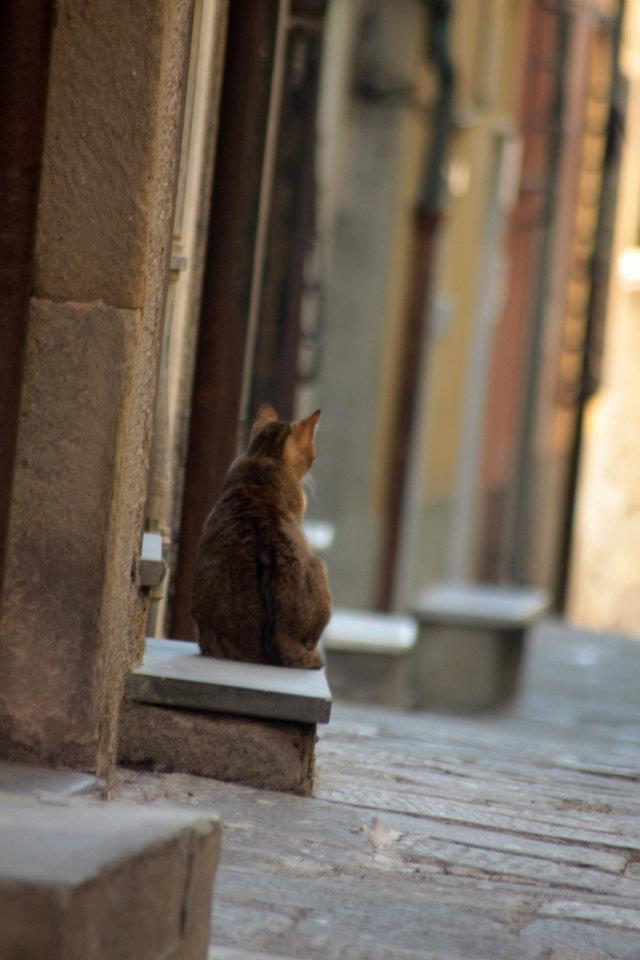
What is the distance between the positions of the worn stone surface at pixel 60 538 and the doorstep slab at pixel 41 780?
45mm

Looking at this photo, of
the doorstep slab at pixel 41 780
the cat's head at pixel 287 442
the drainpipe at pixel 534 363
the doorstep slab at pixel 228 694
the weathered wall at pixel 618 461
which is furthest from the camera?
the weathered wall at pixel 618 461

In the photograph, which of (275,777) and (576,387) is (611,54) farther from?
(275,777)

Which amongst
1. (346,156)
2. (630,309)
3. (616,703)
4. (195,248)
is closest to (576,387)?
(630,309)

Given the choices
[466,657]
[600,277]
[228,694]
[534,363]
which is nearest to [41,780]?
[228,694]

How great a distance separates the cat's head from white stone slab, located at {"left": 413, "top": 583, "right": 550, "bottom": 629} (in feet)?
16.6

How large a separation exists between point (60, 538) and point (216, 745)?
0.77 m

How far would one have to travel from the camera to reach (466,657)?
10555 millimetres

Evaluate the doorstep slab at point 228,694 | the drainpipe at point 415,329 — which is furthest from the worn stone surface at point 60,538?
the drainpipe at point 415,329

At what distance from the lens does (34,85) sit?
3.81 m

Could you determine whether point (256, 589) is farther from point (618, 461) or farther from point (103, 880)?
point (618, 461)

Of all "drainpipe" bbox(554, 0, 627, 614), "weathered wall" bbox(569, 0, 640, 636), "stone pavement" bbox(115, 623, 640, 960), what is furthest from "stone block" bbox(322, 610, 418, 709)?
"weathered wall" bbox(569, 0, 640, 636)

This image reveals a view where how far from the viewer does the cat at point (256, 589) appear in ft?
15.6

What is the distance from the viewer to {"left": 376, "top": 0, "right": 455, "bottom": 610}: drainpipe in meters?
13.5

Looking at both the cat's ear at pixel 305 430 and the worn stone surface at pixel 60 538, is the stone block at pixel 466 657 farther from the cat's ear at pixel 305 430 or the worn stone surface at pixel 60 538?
the worn stone surface at pixel 60 538
